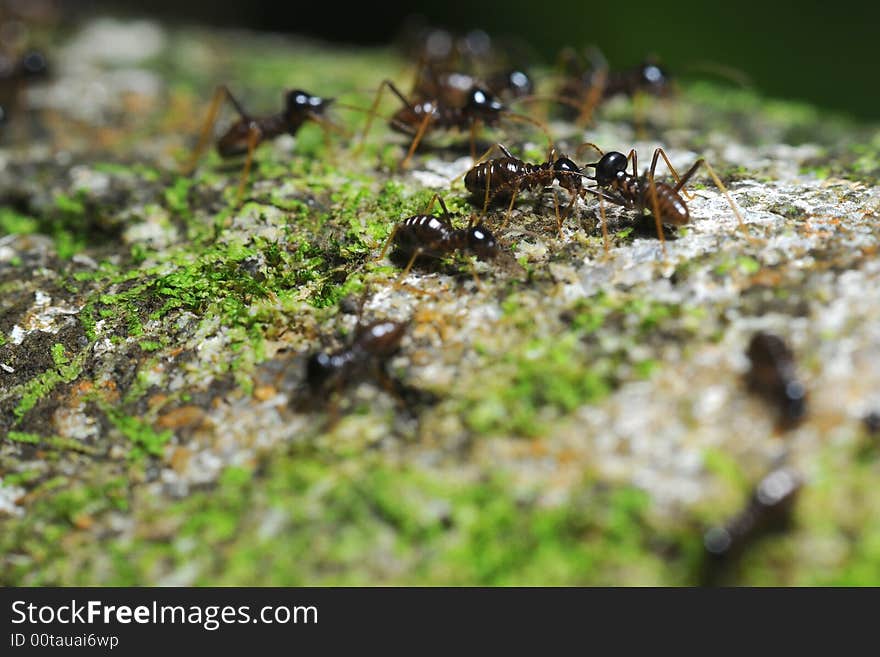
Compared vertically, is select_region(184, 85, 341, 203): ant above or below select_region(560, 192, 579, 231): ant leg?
above

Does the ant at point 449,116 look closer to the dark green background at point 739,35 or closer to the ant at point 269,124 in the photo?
the ant at point 269,124

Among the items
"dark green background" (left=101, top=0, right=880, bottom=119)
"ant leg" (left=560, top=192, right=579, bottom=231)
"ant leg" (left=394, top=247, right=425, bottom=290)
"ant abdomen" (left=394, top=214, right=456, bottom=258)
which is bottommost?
"ant leg" (left=394, top=247, right=425, bottom=290)

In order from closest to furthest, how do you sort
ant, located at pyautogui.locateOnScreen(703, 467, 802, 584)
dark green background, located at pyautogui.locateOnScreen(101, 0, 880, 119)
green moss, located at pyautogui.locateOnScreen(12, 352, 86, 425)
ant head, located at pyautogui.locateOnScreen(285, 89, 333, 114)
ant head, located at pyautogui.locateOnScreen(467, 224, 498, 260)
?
ant, located at pyautogui.locateOnScreen(703, 467, 802, 584)
green moss, located at pyautogui.locateOnScreen(12, 352, 86, 425)
ant head, located at pyautogui.locateOnScreen(467, 224, 498, 260)
ant head, located at pyautogui.locateOnScreen(285, 89, 333, 114)
dark green background, located at pyautogui.locateOnScreen(101, 0, 880, 119)

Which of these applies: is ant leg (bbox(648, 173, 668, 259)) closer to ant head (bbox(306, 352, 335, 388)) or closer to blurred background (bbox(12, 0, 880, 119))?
ant head (bbox(306, 352, 335, 388))

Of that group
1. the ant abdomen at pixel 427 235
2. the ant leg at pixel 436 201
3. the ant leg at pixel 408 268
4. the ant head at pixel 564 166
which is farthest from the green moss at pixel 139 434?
the ant head at pixel 564 166

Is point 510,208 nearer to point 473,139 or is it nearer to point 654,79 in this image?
point 473,139

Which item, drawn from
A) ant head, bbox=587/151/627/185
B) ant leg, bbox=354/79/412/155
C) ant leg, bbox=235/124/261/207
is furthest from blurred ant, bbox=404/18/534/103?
ant head, bbox=587/151/627/185

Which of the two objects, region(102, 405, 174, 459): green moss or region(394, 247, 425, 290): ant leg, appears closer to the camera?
region(102, 405, 174, 459): green moss

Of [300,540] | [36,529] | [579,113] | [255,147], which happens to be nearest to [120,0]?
[255,147]
